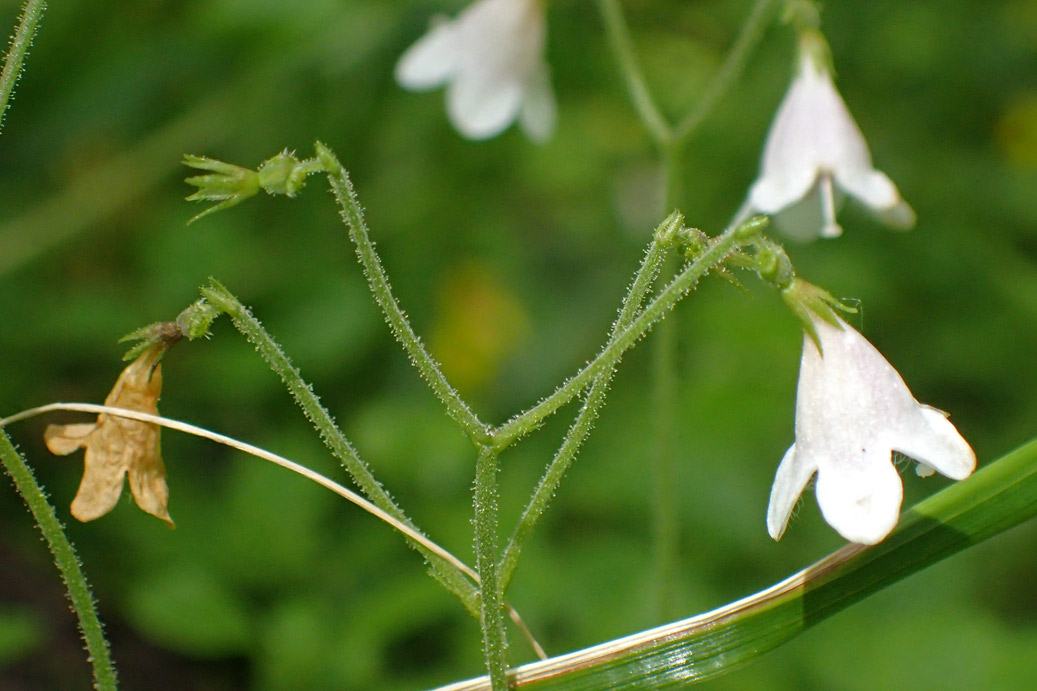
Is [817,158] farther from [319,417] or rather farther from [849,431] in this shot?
[319,417]

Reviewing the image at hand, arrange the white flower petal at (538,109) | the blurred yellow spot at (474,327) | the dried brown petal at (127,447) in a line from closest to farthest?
the dried brown petal at (127,447) < the white flower petal at (538,109) < the blurred yellow spot at (474,327)

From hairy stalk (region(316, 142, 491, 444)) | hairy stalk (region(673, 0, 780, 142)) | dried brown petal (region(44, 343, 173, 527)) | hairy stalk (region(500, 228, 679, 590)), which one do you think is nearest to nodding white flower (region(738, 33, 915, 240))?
hairy stalk (region(673, 0, 780, 142))

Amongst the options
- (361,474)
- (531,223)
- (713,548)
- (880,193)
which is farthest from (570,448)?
(531,223)

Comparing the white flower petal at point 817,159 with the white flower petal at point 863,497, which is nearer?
the white flower petal at point 863,497

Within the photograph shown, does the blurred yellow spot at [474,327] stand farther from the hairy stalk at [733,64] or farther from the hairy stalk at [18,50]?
the hairy stalk at [18,50]

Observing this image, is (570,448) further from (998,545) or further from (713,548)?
(998,545)

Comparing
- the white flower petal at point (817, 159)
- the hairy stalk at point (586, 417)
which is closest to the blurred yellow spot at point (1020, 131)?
the white flower petal at point (817, 159)
